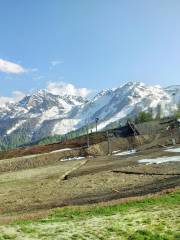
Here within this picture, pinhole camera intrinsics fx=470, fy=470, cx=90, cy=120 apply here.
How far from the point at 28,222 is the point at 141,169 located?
42152 millimetres

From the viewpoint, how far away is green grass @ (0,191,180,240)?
99.1ft

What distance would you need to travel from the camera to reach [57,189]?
211 ft

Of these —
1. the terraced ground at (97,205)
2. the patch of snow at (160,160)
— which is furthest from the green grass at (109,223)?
the patch of snow at (160,160)

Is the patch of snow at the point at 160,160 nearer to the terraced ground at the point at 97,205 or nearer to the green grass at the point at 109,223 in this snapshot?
the terraced ground at the point at 97,205

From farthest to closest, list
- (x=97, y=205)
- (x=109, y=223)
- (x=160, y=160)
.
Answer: (x=160, y=160) → (x=97, y=205) → (x=109, y=223)

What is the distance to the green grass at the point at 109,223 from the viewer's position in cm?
3022

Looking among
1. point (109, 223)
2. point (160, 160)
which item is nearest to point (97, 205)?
point (109, 223)

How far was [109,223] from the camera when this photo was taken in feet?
113

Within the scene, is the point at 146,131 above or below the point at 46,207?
above

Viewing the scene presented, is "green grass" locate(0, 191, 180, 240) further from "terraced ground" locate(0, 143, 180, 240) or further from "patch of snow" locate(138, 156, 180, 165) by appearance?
"patch of snow" locate(138, 156, 180, 165)

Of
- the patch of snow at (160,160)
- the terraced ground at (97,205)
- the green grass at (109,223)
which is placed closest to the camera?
the green grass at (109,223)

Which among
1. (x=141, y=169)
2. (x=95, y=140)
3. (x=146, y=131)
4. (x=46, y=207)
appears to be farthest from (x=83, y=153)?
(x=46, y=207)

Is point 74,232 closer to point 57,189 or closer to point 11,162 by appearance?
point 57,189

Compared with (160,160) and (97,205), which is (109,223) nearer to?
(97,205)
